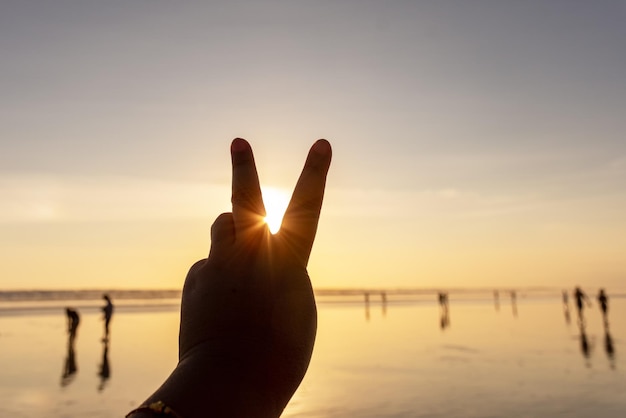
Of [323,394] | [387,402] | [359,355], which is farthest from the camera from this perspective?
[359,355]

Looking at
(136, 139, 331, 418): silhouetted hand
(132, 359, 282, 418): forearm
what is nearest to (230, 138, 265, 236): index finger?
(136, 139, 331, 418): silhouetted hand

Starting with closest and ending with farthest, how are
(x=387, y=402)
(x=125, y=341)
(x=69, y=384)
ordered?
(x=387, y=402) → (x=69, y=384) → (x=125, y=341)

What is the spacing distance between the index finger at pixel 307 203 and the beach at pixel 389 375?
1100 centimetres

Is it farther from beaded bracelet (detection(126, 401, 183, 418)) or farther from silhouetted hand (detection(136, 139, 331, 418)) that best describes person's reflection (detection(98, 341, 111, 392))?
beaded bracelet (detection(126, 401, 183, 418))

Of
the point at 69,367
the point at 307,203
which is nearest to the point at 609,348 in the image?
the point at 69,367

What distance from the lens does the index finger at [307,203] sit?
1.63 m

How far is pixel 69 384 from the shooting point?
15680mm

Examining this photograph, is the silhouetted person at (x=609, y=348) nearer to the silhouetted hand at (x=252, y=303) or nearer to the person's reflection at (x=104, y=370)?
the person's reflection at (x=104, y=370)

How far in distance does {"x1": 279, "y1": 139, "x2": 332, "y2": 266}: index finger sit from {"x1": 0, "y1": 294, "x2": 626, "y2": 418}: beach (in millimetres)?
11001

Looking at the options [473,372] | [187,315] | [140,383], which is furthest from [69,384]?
[187,315]

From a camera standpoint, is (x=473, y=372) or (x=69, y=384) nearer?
(x=69, y=384)

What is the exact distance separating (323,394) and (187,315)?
519 inches

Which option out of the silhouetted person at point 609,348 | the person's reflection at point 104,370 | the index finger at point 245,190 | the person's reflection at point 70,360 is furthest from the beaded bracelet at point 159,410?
the silhouetted person at point 609,348

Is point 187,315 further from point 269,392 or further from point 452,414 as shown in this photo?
point 452,414
